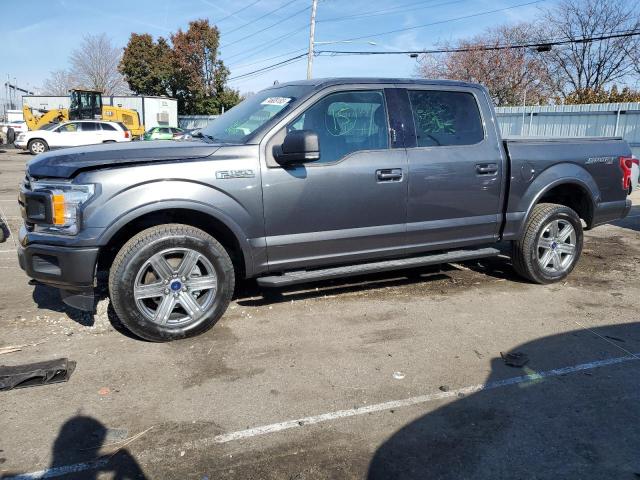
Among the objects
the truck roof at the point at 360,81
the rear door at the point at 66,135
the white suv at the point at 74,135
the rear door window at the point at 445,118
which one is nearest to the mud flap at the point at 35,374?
the truck roof at the point at 360,81

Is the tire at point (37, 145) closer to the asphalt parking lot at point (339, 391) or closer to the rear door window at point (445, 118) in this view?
the asphalt parking lot at point (339, 391)

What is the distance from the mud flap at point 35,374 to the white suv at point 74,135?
2327cm

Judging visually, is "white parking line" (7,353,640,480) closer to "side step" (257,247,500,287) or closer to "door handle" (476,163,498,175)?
"side step" (257,247,500,287)

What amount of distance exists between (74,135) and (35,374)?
957 inches

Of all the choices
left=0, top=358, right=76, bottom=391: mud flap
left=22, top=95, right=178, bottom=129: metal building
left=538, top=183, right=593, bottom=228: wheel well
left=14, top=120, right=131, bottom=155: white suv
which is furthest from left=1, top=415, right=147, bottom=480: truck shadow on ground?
left=22, top=95, right=178, bottom=129: metal building

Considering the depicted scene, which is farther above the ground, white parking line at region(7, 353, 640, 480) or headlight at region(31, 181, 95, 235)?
headlight at region(31, 181, 95, 235)

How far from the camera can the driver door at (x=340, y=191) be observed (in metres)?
4.32

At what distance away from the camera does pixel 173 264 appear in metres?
4.10

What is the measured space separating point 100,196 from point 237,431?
1942 mm

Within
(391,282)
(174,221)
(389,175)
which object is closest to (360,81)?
(389,175)

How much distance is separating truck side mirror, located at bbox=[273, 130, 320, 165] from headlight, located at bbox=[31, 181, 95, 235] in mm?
1416

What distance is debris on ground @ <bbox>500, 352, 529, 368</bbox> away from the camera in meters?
3.87

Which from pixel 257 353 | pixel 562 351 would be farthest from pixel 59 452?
pixel 562 351

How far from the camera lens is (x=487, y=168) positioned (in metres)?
5.10
